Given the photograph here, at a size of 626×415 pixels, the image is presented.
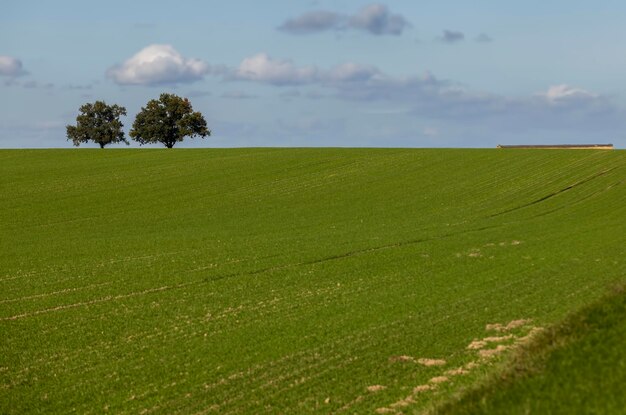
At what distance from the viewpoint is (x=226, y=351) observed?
1767 centimetres

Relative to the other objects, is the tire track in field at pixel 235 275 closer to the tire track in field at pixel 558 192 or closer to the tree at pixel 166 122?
the tire track in field at pixel 558 192

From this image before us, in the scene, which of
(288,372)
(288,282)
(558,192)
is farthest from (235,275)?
(558,192)

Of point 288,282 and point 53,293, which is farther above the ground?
point 288,282

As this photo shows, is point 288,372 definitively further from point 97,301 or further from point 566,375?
point 97,301

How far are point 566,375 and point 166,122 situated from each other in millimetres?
96780

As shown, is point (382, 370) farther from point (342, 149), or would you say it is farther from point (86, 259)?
point (342, 149)

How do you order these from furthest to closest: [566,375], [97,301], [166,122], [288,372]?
[166,122]
[97,301]
[288,372]
[566,375]

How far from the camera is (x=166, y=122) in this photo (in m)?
104

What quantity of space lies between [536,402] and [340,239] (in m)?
24.0

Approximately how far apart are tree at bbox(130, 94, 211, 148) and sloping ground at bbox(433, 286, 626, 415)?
93.9 meters

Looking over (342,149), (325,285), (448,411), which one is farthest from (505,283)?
(342,149)

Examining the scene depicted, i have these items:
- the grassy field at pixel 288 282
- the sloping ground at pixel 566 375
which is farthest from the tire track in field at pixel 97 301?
the sloping ground at pixel 566 375

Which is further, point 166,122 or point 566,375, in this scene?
→ point 166,122

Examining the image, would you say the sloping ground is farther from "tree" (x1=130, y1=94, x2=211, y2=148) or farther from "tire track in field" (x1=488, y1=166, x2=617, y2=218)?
"tree" (x1=130, y1=94, x2=211, y2=148)
